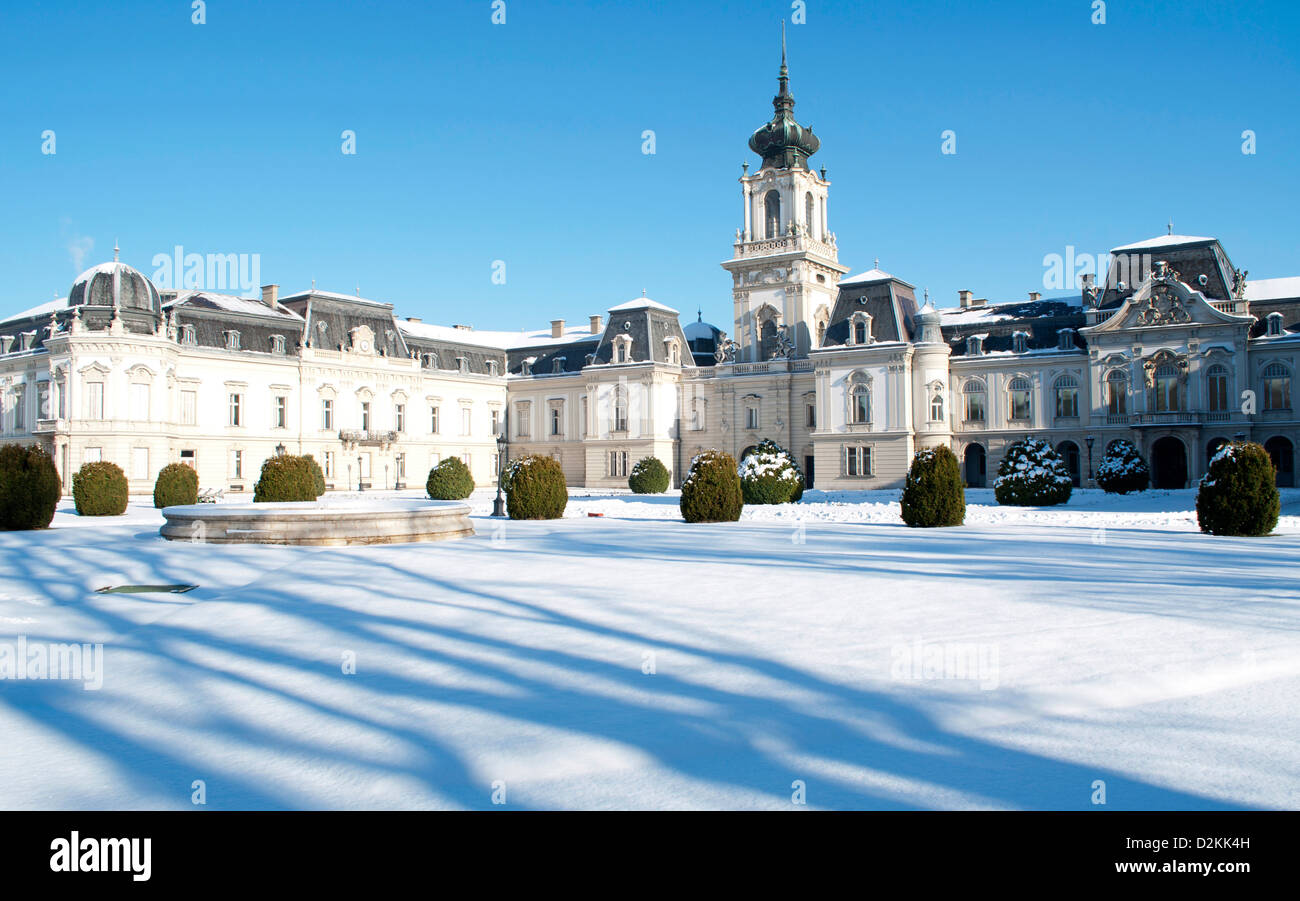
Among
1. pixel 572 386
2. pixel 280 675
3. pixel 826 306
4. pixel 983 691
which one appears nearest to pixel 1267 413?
pixel 826 306

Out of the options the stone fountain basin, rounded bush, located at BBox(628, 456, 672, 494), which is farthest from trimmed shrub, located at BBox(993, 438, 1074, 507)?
the stone fountain basin

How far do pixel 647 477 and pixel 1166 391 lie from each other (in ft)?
70.7

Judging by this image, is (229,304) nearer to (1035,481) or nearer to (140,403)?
(140,403)

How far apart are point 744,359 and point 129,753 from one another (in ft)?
159

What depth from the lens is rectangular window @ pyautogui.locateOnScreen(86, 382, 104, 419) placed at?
42.4 m

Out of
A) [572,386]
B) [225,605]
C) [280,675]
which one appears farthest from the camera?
[572,386]

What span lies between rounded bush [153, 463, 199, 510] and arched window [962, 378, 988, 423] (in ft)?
108

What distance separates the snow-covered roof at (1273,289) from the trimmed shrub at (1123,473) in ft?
37.1

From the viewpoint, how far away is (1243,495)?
61.0 ft

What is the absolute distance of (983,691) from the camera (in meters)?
6.63

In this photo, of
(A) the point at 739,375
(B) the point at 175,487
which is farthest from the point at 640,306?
(B) the point at 175,487

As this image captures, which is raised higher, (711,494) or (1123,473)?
(1123,473)

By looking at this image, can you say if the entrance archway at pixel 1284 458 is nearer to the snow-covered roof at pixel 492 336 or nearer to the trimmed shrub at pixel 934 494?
the trimmed shrub at pixel 934 494
